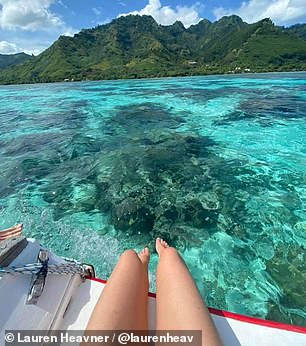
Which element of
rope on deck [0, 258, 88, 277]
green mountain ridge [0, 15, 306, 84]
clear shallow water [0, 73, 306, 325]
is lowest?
green mountain ridge [0, 15, 306, 84]

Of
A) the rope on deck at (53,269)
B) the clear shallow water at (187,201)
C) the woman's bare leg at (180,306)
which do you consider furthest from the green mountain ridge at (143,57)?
the woman's bare leg at (180,306)

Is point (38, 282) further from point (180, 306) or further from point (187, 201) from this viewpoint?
point (187, 201)

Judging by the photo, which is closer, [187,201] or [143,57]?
[187,201]

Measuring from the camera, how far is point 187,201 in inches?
241

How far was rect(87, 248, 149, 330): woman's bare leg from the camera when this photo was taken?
1.76 m

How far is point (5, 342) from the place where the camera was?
176 centimetres

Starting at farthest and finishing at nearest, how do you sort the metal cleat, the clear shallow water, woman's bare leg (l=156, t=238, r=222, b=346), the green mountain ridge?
the green mountain ridge → the clear shallow water → the metal cleat → woman's bare leg (l=156, t=238, r=222, b=346)

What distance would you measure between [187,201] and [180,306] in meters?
4.30

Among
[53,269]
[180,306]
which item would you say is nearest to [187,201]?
[53,269]

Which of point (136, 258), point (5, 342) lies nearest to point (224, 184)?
point (136, 258)

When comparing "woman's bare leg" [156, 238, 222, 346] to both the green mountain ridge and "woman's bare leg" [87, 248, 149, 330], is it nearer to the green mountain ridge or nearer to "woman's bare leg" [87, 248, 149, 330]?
"woman's bare leg" [87, 248, 149, 330]

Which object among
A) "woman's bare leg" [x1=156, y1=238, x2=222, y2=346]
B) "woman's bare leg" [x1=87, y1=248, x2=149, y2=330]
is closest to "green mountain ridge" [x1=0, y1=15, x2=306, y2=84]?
"woman's bare leg" [x1=87, y1=248, x2=149, y2=330]

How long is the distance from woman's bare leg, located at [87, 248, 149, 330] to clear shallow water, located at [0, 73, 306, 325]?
1.94 meters

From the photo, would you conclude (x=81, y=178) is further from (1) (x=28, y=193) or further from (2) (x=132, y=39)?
(2) (x=132, y=39)
